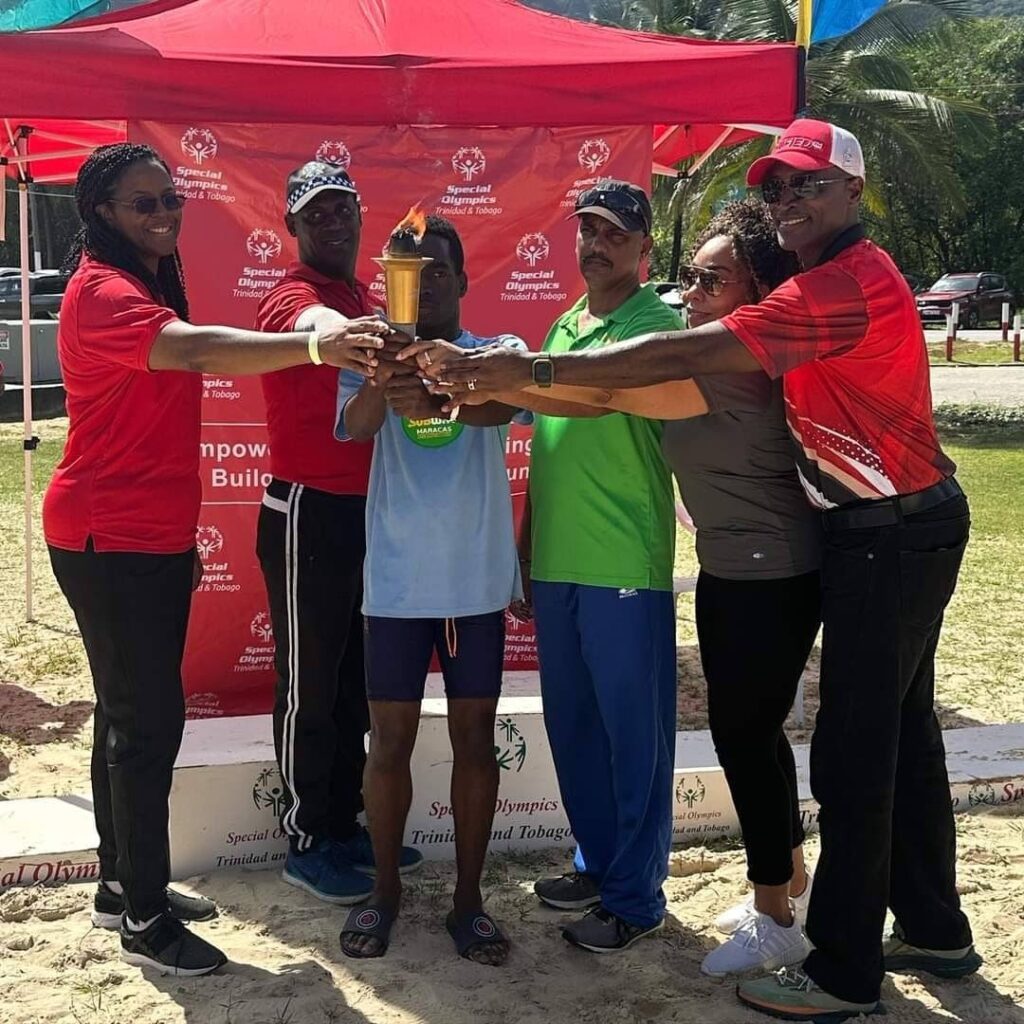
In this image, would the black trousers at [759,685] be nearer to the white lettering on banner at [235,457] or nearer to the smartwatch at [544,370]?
the smartwatch at [544,370]

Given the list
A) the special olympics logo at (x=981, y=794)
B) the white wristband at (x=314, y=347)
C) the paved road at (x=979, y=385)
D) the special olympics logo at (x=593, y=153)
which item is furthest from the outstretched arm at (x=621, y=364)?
the paved road at (x=979, y=385)

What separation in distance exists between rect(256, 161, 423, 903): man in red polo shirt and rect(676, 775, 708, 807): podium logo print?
1.09 m

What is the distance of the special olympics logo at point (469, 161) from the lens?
18.2 feet

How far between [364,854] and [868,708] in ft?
5.81

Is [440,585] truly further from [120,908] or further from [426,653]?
[120,908]

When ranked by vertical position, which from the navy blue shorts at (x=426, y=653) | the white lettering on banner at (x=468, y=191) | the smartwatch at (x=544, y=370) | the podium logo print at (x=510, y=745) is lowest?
the podium logo print at (x=510, y=745)

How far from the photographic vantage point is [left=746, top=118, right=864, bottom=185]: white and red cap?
9.21 feet

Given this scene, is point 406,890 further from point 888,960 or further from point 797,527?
point 797,527

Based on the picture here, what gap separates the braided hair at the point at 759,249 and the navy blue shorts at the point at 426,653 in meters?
1.13

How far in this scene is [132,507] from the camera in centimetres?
312

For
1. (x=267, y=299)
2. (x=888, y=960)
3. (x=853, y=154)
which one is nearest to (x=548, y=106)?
(x=267, y=299)

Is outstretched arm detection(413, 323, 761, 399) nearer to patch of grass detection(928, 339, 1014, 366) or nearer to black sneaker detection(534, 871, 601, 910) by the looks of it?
black sneaker detection(534, 871, 601, 910)

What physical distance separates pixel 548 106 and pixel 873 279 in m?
2.47

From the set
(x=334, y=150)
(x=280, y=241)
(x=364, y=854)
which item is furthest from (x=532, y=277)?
(x=364, y=854)
